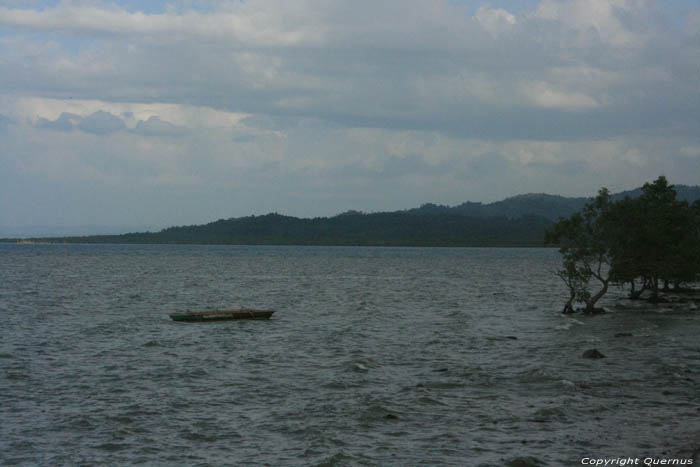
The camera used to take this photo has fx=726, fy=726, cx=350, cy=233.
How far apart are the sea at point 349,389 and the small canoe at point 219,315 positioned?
4.46ft

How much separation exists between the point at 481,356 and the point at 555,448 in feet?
66.1

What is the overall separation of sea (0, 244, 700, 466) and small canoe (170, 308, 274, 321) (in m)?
1.36

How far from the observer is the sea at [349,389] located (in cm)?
2459

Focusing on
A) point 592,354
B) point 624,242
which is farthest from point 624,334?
point 624,242

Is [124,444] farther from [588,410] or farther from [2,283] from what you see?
[2,283]

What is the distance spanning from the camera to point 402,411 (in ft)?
98.2

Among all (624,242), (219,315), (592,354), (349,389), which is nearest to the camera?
(349,389)

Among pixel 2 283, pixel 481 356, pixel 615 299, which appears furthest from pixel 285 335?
pixel 2 283

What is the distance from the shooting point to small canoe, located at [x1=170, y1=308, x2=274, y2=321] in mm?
64125

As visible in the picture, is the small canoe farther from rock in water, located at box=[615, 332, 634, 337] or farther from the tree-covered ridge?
rock in water, located at box=[615, 332, 634, 337]

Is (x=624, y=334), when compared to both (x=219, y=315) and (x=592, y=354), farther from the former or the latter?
(x=219, y=315)

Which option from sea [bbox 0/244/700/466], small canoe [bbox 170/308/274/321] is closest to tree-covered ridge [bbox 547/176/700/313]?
sea [bbox 0/244/700/466]

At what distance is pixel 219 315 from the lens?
65000mm

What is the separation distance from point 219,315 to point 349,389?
108ft
